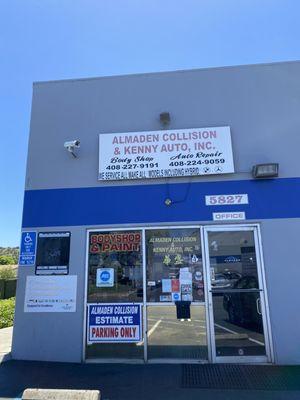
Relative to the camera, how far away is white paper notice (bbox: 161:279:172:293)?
24.4ft

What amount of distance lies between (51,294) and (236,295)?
3.94 meters

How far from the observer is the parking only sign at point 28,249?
787 cm

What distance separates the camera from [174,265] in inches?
298

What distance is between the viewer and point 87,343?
738cm

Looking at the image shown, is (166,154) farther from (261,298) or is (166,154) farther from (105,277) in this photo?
(261,298)

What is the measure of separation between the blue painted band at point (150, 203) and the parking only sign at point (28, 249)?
0.25 metres

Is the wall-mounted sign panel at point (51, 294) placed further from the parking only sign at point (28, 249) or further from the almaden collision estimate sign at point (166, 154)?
the almaden collision estimate sign at point (166, 154)

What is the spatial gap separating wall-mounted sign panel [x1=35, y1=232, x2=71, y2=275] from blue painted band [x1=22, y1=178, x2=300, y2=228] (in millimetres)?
293

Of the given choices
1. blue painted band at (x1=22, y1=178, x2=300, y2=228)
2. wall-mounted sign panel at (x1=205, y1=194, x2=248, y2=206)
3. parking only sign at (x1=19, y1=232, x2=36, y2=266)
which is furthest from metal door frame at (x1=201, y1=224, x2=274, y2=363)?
parking only sign at (x1=19, y1=232, x2=36, y2=266)

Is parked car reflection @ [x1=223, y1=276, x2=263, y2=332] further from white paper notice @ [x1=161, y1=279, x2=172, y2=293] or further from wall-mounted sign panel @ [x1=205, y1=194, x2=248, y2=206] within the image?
wall-mounted sign panel @ [x1=205, y1=194, x2=248, y2=206]

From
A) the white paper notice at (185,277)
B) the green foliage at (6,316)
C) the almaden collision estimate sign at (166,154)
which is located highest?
the almaden collision estimate sign at (166,154)

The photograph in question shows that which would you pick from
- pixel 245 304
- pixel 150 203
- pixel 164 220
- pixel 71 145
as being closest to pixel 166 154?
pixel 150 203

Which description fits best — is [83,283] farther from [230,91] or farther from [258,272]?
[230,91]

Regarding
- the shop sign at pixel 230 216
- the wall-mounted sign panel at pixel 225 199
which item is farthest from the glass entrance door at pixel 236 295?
the wall-mounted sign panel at pixel 225 199
